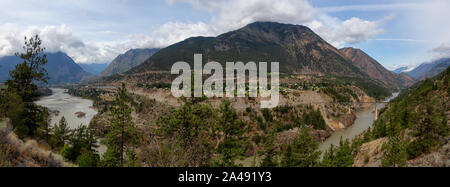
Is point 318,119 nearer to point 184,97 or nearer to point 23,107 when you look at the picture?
point 184,97

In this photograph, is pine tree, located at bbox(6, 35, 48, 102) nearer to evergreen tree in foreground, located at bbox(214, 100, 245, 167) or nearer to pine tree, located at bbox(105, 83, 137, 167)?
pine tree, located at bbox(105, 83, 137, 167)

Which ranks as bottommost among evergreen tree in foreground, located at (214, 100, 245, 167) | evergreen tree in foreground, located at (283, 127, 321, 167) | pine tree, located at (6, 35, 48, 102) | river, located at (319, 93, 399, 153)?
river, located at (319, 93, 399, 153)

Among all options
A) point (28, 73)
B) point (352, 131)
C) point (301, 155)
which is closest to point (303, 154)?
point (301, 155)

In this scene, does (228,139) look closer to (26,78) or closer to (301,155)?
(301,155)

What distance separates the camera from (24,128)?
788 inches

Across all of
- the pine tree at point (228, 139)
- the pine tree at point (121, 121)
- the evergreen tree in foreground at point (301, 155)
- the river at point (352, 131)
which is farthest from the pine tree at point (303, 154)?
the river at point (352, 131)

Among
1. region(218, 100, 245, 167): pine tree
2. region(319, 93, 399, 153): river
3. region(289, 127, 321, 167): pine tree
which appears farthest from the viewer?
region(319, 93, 399, 153): river

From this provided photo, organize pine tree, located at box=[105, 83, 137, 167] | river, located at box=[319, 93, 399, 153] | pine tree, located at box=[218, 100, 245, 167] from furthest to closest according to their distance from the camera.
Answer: river, located at box=[319, 93, 399, 153] < pine tree, located at box=[218, 100, 245, 167] < pine tree, located at box=[105, 83, 137, 167]

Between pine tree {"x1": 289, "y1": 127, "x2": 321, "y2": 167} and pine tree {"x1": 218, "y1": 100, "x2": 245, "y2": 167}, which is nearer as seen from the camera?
pine tree {"x1": 218, "y1": 100, "x2": 245, "y2": 167}

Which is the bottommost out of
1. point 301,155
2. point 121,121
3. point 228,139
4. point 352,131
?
point 352,131

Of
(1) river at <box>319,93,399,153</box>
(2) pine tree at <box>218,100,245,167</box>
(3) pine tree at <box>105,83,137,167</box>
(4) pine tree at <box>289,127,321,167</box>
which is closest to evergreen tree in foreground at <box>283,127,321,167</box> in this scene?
(4) pine tree at <box>289,127,321,167</box>

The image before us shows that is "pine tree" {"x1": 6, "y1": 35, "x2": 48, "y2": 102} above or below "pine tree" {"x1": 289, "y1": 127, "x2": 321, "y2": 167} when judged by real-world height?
above
